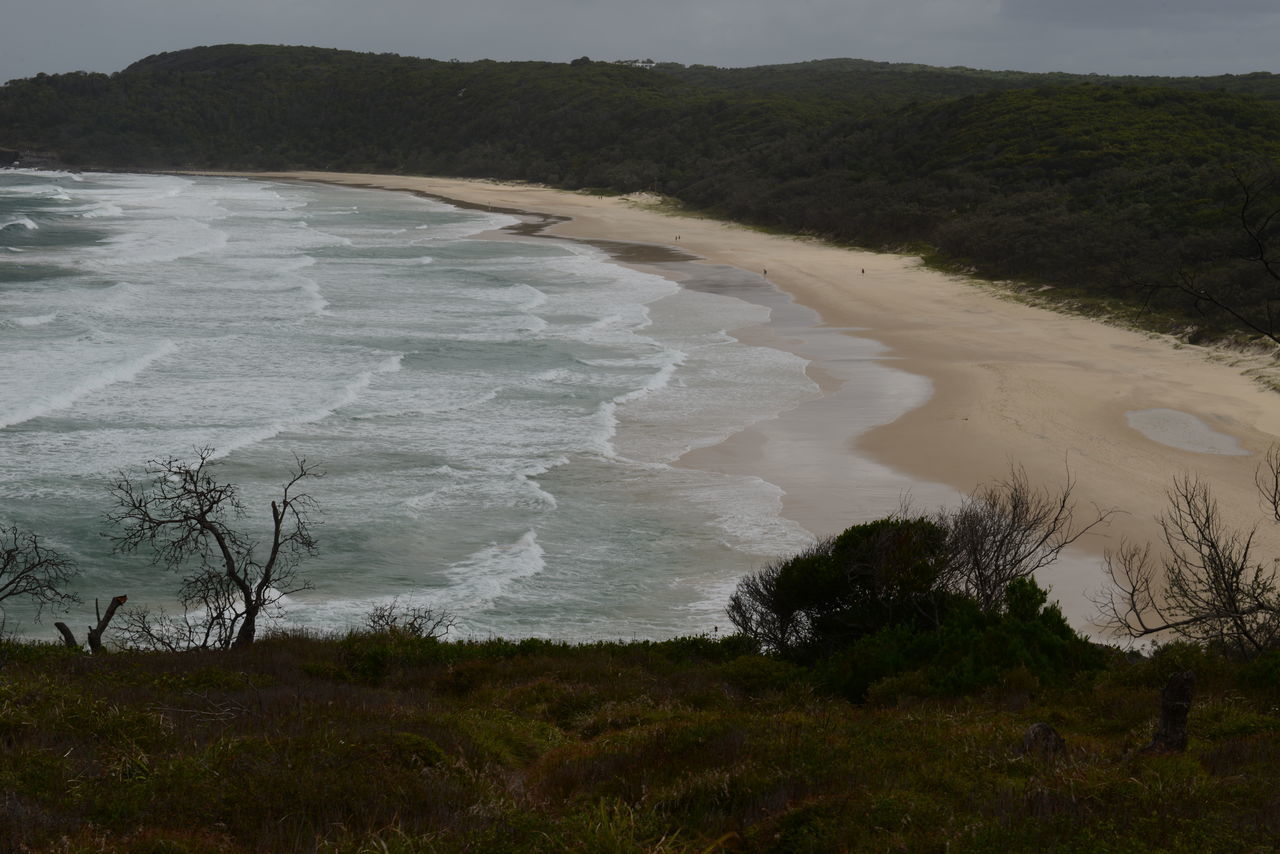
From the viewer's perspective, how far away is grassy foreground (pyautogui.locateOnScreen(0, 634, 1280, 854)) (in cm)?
509

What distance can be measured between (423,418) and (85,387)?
8.01m

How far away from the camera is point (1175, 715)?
261 inches

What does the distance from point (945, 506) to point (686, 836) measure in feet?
44.6

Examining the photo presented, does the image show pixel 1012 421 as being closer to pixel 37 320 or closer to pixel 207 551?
pixel 207 551

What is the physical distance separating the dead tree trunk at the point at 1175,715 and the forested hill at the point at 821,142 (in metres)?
2.11

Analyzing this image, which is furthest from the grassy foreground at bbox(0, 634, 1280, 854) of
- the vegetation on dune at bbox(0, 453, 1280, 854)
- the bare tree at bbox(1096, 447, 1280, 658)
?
the bare tree at bbox(1096, 447, 1280, 658)

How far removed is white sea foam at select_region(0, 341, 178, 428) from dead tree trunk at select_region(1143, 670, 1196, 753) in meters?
22.0

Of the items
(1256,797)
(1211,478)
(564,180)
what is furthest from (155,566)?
(564,180)

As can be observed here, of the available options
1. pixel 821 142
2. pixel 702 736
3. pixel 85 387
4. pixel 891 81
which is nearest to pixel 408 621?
pixel 702 736

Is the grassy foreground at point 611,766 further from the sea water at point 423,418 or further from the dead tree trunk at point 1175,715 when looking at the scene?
the sea water at point 423,418

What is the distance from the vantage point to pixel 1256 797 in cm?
555

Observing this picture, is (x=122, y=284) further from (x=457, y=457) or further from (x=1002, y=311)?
(x=1002, y=311)

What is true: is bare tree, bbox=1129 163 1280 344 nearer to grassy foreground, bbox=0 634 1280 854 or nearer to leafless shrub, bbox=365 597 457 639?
leafless shrub, bbox=365 597 457 639

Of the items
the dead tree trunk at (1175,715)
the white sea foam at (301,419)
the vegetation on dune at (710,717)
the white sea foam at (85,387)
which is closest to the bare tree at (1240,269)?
the vegetation on dune at (710,717)
